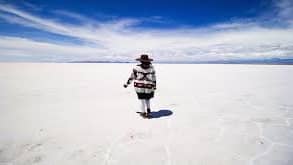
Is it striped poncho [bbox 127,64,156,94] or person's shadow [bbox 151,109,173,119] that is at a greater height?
striped poncho [bbox 127,64,156,94]

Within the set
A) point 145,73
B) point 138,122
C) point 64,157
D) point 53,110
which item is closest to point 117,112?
point 138,122

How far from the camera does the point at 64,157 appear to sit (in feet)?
10.7

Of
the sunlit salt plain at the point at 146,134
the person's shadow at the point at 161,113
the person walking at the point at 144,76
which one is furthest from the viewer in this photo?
the person's shadow at the point at 161,113

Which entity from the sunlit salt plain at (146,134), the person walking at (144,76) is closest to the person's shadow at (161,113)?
the sunlit salt plain at (146,134)

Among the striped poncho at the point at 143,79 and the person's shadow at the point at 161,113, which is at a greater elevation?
the striped poncho at the point at 143,79

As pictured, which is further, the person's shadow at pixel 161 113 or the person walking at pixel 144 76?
the person's shadow at pixel 161 113

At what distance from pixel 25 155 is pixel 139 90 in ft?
9.75

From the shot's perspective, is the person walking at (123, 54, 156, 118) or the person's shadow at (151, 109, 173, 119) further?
the person's shadow at (151, 109, 173, 119)

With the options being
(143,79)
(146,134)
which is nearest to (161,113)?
(143,79)

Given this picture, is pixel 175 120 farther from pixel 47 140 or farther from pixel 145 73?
pixel 47 140

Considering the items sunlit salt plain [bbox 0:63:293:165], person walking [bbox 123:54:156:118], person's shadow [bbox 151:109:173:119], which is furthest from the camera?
person's shadow [bbox 151:109:173:119]

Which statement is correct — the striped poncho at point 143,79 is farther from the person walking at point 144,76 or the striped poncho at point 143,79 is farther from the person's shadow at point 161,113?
the person's shadow at point 161,113

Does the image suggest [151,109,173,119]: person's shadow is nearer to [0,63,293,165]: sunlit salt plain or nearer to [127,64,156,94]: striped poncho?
[0,63,293,165]: sunlit salt plain

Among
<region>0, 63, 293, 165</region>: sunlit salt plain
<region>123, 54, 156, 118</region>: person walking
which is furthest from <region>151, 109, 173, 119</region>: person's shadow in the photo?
<region>123, 54, 156, 118</region>: person walking
